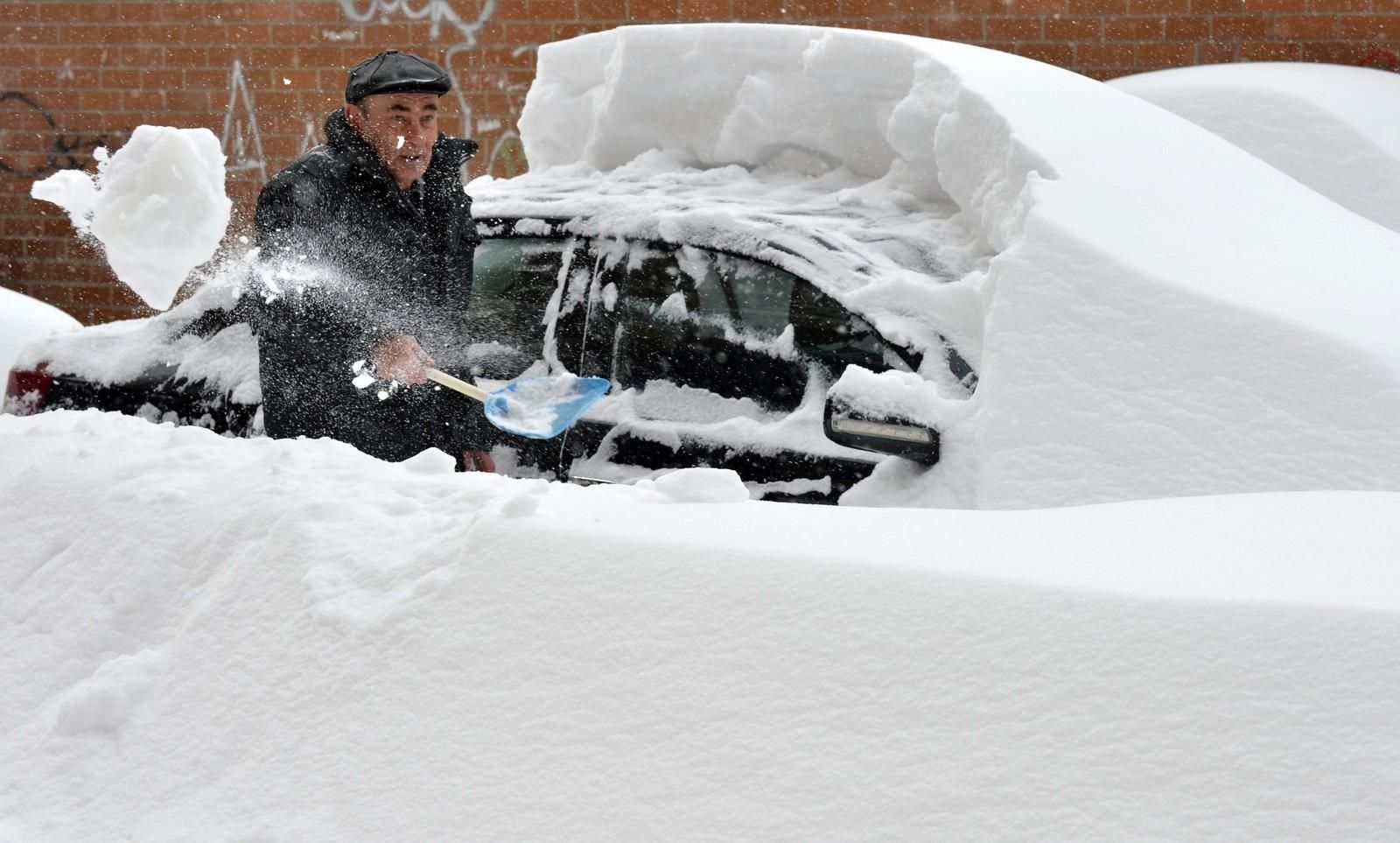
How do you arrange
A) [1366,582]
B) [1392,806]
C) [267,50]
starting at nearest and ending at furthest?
[1392,806] → [1366,582] → [267,50]

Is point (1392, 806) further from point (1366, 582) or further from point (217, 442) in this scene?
point (217, 442)

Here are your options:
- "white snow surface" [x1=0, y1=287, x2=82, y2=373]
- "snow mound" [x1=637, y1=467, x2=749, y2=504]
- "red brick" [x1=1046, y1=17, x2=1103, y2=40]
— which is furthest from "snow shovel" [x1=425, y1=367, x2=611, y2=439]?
"red brick" [x1=1046, y1=17, x2=1103, y2=40]

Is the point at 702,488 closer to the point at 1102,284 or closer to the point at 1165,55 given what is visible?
the point at 1102,284

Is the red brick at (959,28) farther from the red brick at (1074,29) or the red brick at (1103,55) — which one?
the red brick at (1103,55)

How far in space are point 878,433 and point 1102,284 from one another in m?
0.52

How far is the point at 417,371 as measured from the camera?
11.8ft

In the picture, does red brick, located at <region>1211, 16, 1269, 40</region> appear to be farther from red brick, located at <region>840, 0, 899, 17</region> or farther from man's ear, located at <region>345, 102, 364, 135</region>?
man's ear, located at <region>345, 102, 364, 135</region>

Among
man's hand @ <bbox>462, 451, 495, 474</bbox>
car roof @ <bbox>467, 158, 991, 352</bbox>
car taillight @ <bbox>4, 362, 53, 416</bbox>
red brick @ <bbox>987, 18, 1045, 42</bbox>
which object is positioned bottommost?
man's hand @ <bbox>462, 451, 495, 474</bbox>

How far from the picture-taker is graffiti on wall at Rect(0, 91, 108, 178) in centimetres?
919

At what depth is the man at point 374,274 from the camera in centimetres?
359

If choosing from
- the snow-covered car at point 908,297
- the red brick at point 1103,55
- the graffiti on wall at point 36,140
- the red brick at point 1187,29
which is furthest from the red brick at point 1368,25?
the graffiti on wall at point 36,140

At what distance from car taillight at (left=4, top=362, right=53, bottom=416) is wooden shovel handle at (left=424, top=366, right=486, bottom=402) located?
50.4 inches

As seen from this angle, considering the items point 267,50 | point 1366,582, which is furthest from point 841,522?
point 267,50

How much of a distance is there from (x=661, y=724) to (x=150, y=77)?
837 centimetres
